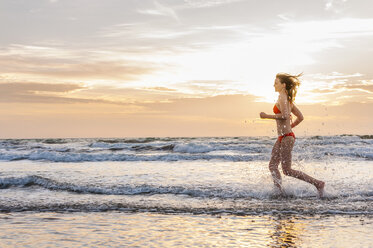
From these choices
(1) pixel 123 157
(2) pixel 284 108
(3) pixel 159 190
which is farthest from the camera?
(1) pixel 123 157

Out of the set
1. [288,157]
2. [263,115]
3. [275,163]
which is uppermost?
[263,115]

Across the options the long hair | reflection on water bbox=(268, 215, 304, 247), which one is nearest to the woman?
the long hair

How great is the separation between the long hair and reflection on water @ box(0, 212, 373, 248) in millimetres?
2601

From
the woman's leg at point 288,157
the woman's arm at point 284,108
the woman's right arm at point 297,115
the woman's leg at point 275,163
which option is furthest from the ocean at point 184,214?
the woman's arm at point 284,108

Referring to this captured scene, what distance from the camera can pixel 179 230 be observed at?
5145 mm

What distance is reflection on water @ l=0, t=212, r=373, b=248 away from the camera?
454 centimetres

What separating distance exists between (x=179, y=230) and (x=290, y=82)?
12.5 ft

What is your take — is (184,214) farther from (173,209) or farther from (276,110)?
(276,110)

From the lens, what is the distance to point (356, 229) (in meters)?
5.04

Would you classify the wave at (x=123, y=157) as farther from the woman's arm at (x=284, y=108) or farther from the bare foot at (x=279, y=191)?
the woman's arm at (x=284, y=108)

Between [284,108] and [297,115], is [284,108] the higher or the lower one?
the higher one

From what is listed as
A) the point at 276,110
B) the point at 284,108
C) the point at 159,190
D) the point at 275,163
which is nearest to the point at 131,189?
the point at 159,190

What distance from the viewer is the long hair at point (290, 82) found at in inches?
298

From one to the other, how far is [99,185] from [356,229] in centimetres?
577
